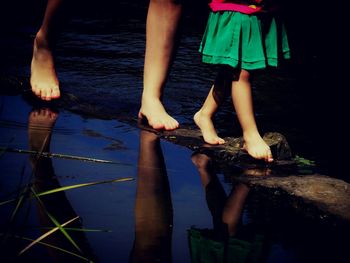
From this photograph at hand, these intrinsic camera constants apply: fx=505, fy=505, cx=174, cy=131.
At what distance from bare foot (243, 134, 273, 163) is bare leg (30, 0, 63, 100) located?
4.04 feet

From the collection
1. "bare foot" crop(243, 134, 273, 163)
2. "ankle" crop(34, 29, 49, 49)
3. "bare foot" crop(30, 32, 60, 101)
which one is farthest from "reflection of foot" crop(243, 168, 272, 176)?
"ankle" crop(34, 29, 49, 49)

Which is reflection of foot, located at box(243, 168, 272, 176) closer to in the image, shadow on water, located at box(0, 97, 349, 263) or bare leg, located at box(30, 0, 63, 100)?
shadow on water, located at box(0, 97, 349, 263)

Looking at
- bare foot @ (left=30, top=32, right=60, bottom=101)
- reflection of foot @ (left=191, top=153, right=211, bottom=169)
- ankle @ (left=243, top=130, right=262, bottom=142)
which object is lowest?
reflection of foot @ (left=191, top=153, right=211, bottom=169)

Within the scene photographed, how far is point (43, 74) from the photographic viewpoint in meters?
3.10

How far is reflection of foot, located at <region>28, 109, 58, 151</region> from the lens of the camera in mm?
2273

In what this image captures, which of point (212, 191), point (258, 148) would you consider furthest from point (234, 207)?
point (258, 148)

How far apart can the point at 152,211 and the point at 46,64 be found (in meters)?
1.67

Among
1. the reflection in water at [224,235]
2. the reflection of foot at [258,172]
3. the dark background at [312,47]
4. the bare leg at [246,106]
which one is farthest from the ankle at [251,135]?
the reflection in water at [224,235]

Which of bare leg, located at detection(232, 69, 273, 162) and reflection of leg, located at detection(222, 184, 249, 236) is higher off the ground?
bare leg, located at detection(232, 69, 273, 162)

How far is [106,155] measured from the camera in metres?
2.23

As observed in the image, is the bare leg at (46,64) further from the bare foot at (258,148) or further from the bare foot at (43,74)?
the bare foot at (258,148)

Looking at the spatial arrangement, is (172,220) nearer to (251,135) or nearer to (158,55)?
(251,135)

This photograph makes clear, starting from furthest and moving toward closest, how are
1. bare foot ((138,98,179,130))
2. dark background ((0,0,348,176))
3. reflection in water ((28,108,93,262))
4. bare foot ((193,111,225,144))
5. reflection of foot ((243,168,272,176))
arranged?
dark background ((0,0,348,176)) < bare foot ((138,98,179,130)) < bare foot ((193,111,225,144)) < reflection of foot ((243,168,272,176)) < reflection in water ((28,108,93,262))

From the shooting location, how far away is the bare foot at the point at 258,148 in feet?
7.98
